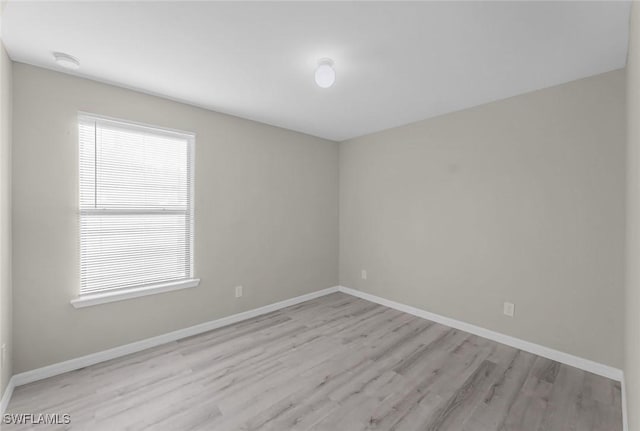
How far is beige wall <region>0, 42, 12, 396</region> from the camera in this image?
1.83 m

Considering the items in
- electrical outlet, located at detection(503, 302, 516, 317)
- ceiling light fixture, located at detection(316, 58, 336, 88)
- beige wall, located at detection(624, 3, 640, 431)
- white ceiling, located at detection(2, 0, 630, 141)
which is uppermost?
white ceiling, located at detection(2, 0, 630, 141)

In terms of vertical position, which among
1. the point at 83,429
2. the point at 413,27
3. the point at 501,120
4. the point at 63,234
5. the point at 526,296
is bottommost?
the point at 83,429

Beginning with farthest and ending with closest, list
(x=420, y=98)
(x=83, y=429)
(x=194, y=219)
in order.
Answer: (x=194, y=219) < (x=420, y=98) < (x=83, y=429)

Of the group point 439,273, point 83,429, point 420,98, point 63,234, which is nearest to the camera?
point 83,429

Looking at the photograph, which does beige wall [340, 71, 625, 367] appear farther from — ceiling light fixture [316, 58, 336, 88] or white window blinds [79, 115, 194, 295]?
white window blinds [79, 115, 194, 295]

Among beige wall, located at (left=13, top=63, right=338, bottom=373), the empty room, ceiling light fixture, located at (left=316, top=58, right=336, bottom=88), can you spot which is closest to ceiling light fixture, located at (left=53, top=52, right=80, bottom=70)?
the empty room

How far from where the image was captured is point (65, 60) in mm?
2033

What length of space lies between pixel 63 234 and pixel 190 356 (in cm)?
150

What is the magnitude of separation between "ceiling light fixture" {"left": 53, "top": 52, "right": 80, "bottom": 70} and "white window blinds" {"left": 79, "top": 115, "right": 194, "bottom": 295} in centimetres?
40

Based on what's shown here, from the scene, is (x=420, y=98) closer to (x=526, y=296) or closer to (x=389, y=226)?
(x=389, y=226)

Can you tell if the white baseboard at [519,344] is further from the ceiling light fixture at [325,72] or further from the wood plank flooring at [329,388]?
the ceiling light fixture at [325,72]

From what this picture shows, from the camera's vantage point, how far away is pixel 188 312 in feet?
9.70

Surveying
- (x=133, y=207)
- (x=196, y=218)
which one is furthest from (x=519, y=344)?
(x=133, y=207)

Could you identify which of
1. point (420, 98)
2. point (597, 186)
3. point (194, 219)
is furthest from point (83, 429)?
point (597, 186)
